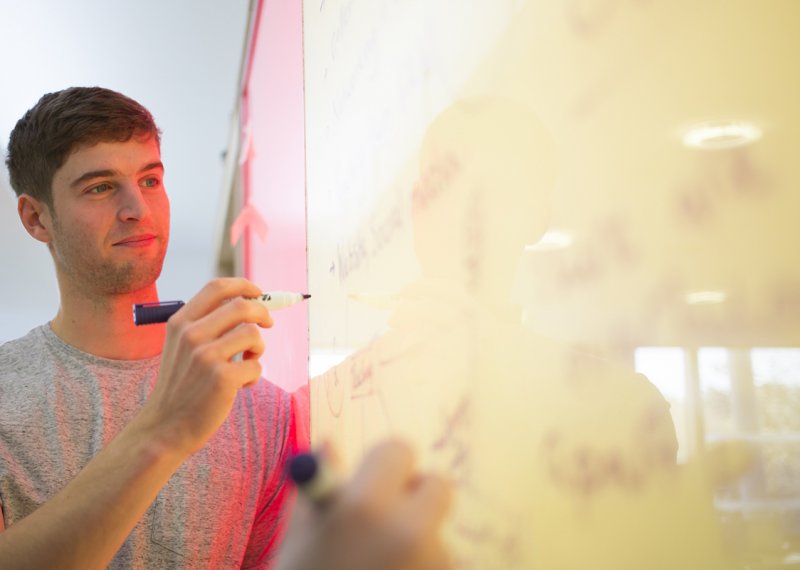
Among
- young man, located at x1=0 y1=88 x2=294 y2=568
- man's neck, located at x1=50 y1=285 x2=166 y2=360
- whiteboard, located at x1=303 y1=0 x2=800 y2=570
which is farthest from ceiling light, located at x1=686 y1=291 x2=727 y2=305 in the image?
man's neck, located at x1=50 y1=285 x2=166 y2=360

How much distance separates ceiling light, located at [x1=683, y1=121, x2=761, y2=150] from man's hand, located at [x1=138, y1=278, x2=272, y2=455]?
0.49 m

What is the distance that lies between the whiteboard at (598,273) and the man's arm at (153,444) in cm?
22

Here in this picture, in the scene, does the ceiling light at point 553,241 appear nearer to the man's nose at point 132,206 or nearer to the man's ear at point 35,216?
the man's nose at point 132,206

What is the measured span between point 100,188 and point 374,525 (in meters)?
0.97

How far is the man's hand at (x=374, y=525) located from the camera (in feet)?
0.54

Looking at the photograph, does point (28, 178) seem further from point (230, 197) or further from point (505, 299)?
point (230, 197)

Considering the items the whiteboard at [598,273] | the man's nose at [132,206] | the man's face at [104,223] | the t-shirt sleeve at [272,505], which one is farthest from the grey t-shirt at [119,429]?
the whiteboard at [598,273]

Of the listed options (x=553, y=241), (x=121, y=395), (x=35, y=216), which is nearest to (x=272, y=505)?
(x=121, y=395)

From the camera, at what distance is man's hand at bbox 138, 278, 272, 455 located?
1.94 feet

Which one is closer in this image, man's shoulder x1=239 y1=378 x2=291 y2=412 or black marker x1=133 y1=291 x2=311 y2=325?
black marker x1=133 y1=291 x2=311 y2=325

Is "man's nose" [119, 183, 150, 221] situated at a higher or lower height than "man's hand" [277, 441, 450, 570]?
higher

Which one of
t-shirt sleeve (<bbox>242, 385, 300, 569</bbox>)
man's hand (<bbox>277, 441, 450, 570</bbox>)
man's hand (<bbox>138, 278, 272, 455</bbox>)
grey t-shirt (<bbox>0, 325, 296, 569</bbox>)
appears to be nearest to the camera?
man's hand (<bbox>277, 441, 450, 570</bbox>)

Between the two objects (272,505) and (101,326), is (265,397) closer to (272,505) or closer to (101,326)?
(272,505)

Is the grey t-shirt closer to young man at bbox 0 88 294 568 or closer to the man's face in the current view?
young man at bbox 0 88 294 568
